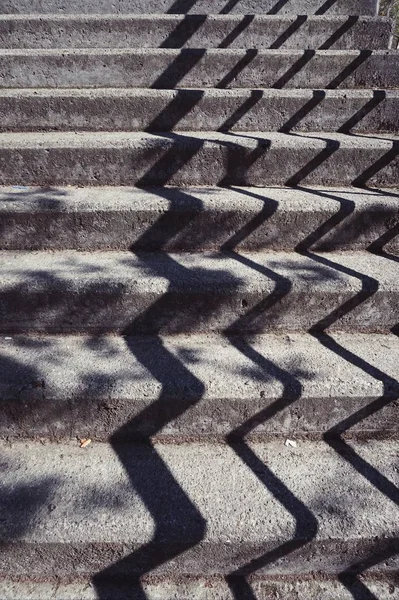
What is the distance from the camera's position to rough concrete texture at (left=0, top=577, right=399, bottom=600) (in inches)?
63.2

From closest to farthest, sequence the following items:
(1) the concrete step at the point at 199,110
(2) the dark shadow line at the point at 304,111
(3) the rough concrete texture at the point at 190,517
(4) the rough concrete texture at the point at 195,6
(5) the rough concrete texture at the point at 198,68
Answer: (3) the rough concrete texture at the point at 190,517, (1) the concrete step at the point at 199,110, (2) the dark shadow line at the point at 304,111, (5) the rough concrete texture at the point at 198,68, (4) the rough concrete texture at the point at 195,6

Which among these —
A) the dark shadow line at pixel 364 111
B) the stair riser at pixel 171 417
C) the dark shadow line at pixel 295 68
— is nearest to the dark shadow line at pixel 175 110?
the dark shadow line at pixel 295 68

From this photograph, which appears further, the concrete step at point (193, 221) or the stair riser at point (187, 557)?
the concrete step at point (193, 221)

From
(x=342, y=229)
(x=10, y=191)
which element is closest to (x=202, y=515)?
(x=342, y=229)

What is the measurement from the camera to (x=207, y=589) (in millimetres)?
1646

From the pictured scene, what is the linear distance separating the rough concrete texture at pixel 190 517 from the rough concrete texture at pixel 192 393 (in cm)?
16

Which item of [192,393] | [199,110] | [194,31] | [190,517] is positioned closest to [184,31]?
[194,31]

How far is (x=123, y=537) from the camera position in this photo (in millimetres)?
1559

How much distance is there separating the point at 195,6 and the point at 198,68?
1.14 meters

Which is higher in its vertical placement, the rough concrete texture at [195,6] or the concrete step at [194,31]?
the rough concrete texture at [195,6]

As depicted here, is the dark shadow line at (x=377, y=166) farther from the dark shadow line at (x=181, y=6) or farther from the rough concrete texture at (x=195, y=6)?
the dark shadow line at (x=181, y=6)

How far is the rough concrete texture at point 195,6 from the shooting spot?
12.4ft

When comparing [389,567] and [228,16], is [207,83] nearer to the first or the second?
[228,16]

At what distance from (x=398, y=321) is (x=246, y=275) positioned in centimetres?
90
